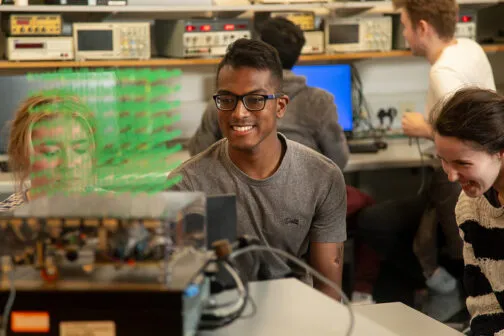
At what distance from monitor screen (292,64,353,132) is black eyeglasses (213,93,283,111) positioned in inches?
90.9

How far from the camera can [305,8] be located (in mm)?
4277

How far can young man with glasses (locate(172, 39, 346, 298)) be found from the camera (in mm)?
2070

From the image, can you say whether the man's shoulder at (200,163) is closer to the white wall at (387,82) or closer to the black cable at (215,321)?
the black cable at (215,321)

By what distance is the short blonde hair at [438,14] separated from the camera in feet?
11.2

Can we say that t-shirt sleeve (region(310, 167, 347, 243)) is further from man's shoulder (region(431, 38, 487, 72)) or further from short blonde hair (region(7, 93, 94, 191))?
man's shoulder (region(431, 38, 487, 72))

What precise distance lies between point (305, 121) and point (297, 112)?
0.05m

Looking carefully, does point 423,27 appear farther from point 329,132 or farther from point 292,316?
point 292,316

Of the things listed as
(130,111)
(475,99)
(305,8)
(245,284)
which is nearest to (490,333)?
(475,99)

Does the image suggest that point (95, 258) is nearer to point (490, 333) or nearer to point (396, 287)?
point (490, 333)

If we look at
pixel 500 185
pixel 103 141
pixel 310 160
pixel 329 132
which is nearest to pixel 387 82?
pixel 329 132

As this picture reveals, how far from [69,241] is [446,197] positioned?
2671mm

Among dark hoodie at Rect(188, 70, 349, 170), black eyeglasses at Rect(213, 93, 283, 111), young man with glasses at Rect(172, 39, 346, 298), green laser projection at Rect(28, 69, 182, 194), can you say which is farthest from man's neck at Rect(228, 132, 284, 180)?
dark hoodie at Rect(188, 70, 349, 170)

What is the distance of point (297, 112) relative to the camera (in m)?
3.36

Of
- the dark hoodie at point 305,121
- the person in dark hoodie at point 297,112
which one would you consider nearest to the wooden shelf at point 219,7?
the person in dark hoodie at point 297,112
